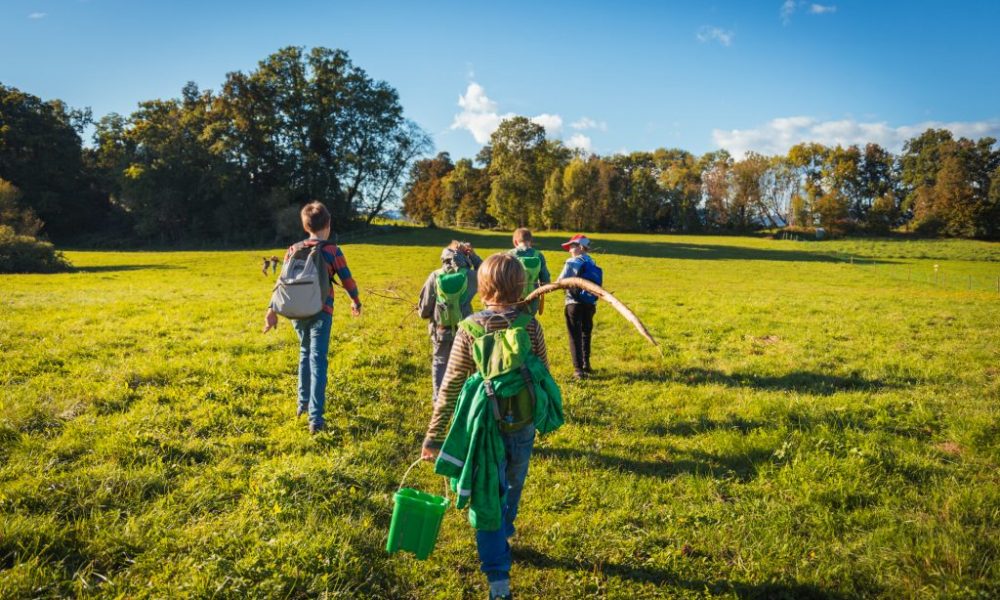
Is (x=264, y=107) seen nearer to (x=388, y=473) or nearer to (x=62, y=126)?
(x=62, y=126)

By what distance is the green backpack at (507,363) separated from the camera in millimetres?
3369

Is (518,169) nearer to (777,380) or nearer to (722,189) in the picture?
(722,189)

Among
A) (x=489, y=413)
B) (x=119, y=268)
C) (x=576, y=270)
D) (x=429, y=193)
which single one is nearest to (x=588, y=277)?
(x=576, y=270)

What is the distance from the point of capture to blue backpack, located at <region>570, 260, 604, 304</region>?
28.0ft

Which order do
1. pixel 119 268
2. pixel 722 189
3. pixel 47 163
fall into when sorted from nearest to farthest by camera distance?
pixel 119 268
pixel 47 163
pixel 722 189

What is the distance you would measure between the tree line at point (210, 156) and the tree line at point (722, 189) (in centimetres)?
1793

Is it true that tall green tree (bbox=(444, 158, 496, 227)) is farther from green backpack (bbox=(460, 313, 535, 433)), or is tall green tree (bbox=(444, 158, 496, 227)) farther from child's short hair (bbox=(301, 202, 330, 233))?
green backpack (bbox=(460, 313, 535, 433))

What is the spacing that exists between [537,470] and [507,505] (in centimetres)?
180

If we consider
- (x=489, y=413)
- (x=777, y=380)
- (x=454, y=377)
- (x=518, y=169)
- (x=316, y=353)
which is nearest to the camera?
(x=489, y=413)

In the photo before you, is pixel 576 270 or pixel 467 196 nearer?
pixel 576 270

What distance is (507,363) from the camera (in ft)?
11.0

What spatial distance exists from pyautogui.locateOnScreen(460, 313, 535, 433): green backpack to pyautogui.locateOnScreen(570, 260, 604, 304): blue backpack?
16.5 feet

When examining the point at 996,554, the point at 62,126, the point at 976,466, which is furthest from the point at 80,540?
the point at 62,126

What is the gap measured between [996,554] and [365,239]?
5086 centimetres
